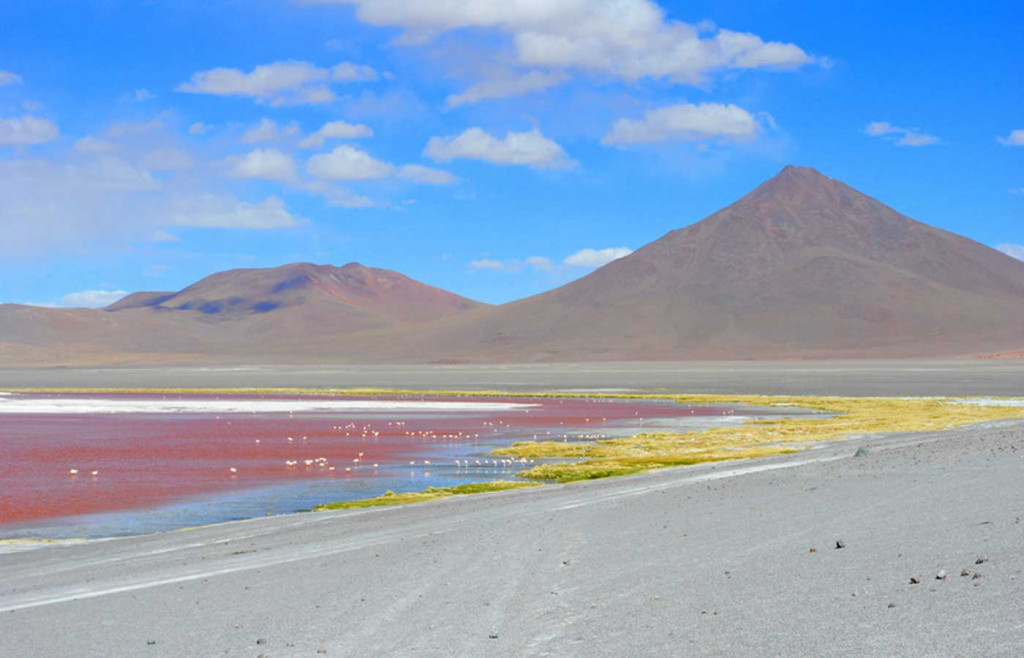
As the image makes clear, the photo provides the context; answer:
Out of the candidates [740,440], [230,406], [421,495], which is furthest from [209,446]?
[230,406]

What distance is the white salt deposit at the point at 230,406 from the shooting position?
57.5 metres

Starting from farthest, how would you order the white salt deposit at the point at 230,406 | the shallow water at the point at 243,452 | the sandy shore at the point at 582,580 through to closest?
1. the white salt deposit at the point at 230,406
2. the shallow water at the point at 243,452
3. the sandy shore at the point at 582,580

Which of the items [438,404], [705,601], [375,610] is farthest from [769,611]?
[438,404]

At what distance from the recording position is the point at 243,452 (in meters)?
33.0

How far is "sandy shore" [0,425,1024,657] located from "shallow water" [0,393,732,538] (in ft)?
12.7

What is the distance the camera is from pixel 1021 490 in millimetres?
14250

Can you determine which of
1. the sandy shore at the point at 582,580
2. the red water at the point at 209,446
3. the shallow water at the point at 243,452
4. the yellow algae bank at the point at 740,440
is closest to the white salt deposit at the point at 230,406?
the shallow water at the point at 243,452

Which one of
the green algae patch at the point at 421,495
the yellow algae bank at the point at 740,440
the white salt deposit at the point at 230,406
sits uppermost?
the white salt deposit at the point at 230,406

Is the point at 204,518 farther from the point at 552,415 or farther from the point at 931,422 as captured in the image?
the point at 552,415

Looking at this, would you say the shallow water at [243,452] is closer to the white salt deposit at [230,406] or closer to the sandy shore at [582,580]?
the white salt deposit at [230,406]

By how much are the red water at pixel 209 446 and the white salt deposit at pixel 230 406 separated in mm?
3019

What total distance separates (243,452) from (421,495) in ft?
43.2

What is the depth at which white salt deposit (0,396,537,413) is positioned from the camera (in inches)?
2264

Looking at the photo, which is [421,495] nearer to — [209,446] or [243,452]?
[243,452]
